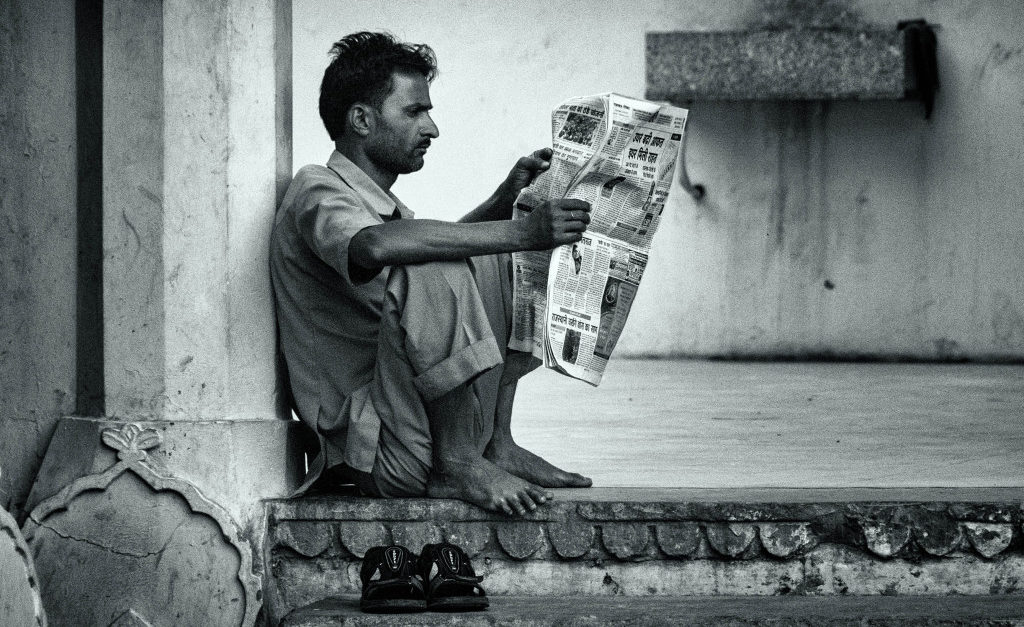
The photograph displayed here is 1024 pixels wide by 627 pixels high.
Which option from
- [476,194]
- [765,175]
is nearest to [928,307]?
[765,175]

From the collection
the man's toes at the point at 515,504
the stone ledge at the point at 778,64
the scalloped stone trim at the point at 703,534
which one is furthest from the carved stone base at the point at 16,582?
the stone ledge at the point at 778,64

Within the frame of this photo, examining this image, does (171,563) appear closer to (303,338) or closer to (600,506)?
(303,338)

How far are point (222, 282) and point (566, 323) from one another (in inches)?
28.3

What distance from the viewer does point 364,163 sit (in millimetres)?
2990

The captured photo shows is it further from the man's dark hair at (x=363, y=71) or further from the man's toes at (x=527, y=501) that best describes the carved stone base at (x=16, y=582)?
the man's dark hair at (x=363, y=71)

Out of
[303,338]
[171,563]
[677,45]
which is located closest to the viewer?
[171,563]

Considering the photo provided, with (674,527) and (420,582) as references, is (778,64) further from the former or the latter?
(420,582)

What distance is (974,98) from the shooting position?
25.9 ft

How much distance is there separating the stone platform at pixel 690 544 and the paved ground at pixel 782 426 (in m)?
0.37

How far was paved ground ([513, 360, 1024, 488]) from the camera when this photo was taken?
11.0 feet

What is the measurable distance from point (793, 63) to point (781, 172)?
71 cm

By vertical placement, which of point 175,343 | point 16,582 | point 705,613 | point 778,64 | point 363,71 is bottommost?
point 705,613

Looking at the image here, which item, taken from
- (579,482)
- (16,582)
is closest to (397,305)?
(579,482)

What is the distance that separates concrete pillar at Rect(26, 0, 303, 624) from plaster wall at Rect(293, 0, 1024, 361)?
5.51m
